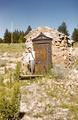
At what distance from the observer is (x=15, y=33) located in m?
60.8

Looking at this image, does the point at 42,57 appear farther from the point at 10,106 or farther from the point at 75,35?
the point at 75,35

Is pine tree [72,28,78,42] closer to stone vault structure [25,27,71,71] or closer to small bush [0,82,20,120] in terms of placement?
stone vault structure [25,27,71,71]

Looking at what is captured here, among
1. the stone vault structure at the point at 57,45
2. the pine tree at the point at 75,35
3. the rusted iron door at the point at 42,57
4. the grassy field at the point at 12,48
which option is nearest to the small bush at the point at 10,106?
the rusted iron door at the point at 42,57

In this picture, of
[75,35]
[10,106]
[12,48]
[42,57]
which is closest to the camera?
[10,106]

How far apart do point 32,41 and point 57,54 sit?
255cm

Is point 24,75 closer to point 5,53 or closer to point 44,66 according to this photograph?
point 44,66

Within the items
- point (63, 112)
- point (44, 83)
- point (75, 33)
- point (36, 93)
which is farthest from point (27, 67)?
point (75, 33)

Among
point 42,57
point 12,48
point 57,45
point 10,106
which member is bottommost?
point 10,106

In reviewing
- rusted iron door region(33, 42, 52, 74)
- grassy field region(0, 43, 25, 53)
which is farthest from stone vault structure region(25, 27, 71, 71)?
grassy field region(0, 43, 25, 53)

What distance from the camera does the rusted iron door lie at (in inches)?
975

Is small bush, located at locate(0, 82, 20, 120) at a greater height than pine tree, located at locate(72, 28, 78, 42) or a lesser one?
lesser

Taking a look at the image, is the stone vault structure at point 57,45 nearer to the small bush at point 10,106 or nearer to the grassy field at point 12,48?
the small bush at point 10,106

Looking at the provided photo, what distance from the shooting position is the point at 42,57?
24.9 meters

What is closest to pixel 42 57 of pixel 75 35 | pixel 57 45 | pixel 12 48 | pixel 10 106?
pixel 57 45
